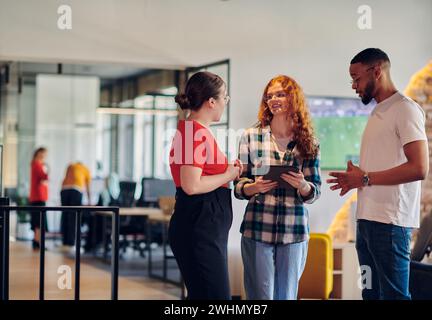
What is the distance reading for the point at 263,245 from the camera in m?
3.03

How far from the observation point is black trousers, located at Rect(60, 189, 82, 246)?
36.9 feet

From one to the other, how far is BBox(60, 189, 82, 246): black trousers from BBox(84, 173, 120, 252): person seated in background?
0.94 feet

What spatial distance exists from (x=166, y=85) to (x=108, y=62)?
7812mm

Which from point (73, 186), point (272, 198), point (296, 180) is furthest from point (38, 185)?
point (296, 180)

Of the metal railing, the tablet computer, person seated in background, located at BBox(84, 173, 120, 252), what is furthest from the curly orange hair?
person seated in background, located at BBox(84, 173, 120, 252)

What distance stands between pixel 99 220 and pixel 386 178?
8.50 meters

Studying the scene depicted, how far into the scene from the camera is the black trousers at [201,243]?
2691 mm

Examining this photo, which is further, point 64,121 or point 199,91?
point 64,121

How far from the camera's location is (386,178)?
9.61 feet

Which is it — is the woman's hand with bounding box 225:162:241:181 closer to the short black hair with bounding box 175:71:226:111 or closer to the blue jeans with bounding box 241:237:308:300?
the short black hair with bounding box 175:71:226:111

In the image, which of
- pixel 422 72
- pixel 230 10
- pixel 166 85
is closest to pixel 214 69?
pixel 230 10

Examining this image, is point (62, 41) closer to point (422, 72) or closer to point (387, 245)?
point (422, 72)

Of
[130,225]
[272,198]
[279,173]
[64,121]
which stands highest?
[64,121]

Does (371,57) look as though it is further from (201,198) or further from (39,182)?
(39,182)
